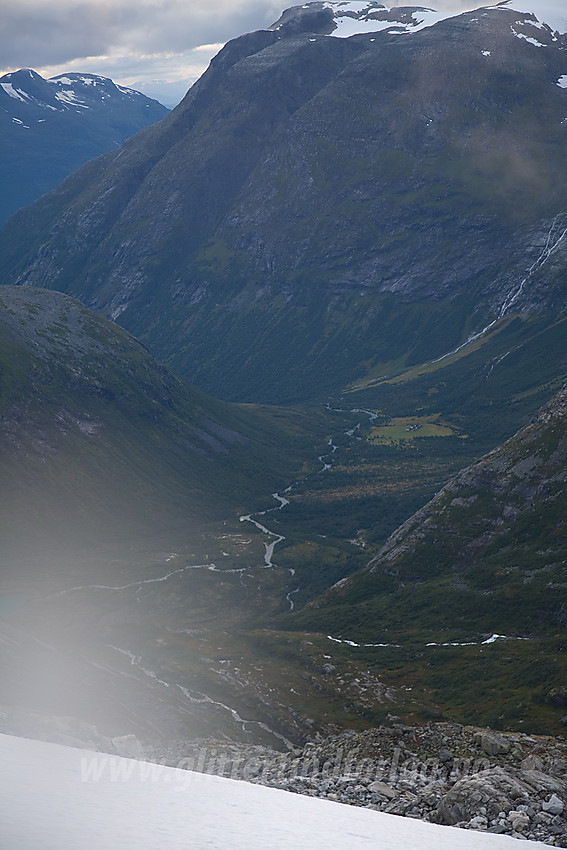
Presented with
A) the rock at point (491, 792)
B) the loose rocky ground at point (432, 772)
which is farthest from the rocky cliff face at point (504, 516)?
the rock at point (491, 792)

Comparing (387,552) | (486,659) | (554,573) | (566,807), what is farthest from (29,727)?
(387,552)

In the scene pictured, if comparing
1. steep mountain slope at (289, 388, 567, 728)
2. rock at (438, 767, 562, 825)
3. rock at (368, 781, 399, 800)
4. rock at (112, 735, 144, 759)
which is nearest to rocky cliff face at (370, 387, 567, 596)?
steep mountain slope at (289, 388, 567, 728)

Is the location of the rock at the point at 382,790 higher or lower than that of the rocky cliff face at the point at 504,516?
lower

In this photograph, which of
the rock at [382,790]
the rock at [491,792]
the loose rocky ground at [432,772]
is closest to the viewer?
the loose rocky ground at [432,772]

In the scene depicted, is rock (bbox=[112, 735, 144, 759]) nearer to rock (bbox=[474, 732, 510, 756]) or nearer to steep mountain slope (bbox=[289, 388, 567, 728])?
rock (bbox=[474, 732, 510, 756])

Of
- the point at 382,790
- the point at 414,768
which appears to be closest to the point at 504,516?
the point at 414,768

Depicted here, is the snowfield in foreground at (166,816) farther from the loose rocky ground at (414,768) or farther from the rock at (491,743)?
the rock at (491,743)
